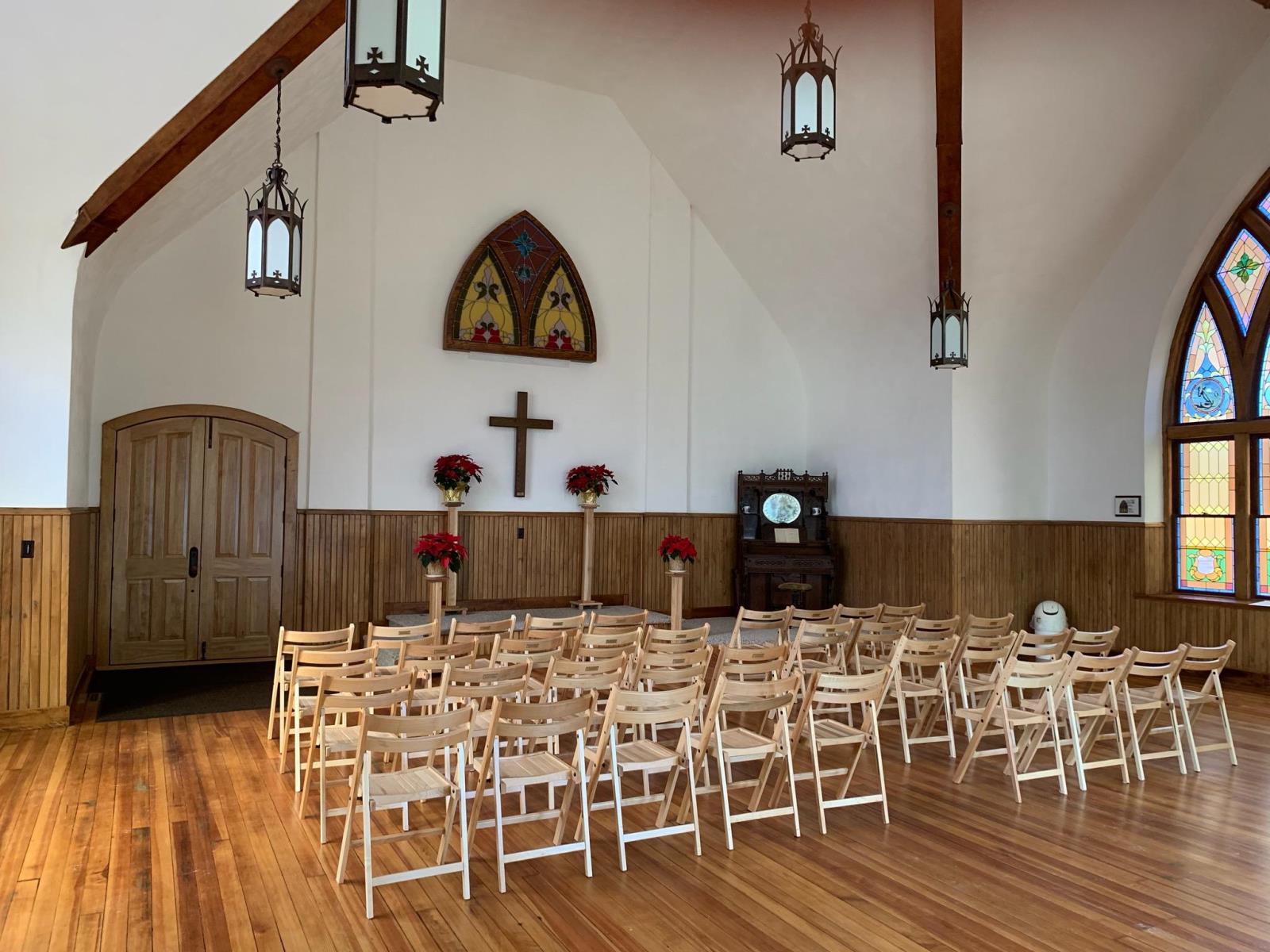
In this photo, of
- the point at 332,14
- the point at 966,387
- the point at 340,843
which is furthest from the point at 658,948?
the point at 966,387

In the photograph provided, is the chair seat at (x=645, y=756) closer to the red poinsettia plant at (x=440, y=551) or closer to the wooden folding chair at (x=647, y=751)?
the wooden folding chair at (x=647, y=751)

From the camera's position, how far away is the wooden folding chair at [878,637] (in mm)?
7309

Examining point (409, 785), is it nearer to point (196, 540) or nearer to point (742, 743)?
point (742, 743)

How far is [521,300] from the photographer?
1154cm

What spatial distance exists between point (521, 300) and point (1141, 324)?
6.93 meters

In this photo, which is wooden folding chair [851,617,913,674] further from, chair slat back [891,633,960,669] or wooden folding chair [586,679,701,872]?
wooden folding chair [586,679,701,872]

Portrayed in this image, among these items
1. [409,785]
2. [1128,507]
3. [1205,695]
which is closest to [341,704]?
[409,785]

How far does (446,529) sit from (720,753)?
7.06 metres

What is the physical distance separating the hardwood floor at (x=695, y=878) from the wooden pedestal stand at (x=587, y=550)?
19.6ft

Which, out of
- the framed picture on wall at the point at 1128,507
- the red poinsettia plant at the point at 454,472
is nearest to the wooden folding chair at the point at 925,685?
the framed picture on wall at the point at 1128,507

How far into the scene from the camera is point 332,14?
5.89 meters

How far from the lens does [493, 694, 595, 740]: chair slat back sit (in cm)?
406

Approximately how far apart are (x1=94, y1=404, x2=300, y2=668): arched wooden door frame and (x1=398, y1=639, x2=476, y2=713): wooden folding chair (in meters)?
4.32

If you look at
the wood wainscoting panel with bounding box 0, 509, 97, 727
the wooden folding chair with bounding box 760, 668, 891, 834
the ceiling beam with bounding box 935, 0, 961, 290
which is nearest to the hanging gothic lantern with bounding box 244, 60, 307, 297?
the wood wainscoting panel with bounding box 0, 509, 97, 727
